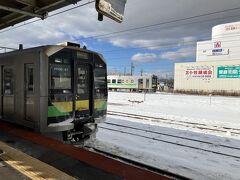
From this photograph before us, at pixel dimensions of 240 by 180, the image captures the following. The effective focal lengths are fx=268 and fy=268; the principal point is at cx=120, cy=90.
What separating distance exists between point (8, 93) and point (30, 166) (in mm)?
4426

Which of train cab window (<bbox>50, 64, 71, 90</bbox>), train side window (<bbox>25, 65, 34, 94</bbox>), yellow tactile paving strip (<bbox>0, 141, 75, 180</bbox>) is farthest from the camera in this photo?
train side window (<bbox>25, 65, 34, 94</bbox>)

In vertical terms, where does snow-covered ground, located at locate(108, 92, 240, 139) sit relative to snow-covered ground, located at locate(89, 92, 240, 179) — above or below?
below

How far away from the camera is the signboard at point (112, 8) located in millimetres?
5417

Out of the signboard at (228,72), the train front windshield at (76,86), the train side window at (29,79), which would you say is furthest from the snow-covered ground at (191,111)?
the signboard at (228,72)

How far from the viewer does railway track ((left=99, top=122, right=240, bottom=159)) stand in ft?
27.3

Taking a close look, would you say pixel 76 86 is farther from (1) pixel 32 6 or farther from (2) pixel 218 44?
(2) pixel 218 44

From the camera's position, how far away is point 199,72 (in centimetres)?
5275

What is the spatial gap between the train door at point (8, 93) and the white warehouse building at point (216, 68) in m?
45.6

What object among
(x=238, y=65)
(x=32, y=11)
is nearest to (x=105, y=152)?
(x=32, y=11)

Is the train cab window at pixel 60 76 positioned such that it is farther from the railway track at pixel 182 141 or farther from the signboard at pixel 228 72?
the signboard at pixel 228 72

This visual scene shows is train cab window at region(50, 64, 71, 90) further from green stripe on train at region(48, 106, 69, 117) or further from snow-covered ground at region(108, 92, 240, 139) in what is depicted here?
snow-covered ground at region(108, 92, 240, 139)

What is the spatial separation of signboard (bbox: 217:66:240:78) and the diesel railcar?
146 feet

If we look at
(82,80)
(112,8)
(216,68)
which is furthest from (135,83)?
(112,8)

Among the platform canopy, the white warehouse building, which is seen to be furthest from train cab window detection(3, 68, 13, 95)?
the white warehouse building
